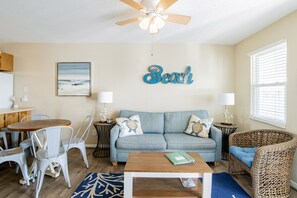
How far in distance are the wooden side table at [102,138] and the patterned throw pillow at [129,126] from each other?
1.12ft

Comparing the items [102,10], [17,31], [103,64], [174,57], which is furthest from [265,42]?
[17,31]

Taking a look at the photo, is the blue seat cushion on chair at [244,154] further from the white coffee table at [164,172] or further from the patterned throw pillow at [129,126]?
the patterned throw pillow at [129,126]

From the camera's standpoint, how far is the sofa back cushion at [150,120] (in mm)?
3461

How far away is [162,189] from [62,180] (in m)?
1.52

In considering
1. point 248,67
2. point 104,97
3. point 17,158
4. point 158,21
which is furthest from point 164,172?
point 248,67

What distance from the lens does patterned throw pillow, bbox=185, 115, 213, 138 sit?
3113 mm

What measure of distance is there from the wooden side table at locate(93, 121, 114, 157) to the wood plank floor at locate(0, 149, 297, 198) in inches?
7.2

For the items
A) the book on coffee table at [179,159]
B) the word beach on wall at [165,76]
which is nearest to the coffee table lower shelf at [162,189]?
the book on coffee table at [179,159]

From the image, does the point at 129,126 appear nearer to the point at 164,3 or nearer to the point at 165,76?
the point at 165,76

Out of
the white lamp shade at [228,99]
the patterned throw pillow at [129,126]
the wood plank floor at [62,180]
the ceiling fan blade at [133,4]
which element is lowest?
the wood plank floor at [62,180]

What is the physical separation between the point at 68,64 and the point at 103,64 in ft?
2.56

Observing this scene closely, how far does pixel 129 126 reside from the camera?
316cm

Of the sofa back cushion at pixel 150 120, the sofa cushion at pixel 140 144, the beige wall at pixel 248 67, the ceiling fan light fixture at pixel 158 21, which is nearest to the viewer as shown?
the ceiling fan light fixture at pixel 158 21

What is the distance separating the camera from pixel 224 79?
3.83m
